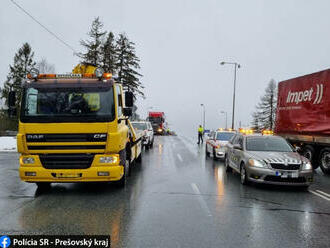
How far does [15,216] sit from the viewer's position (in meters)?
5.24

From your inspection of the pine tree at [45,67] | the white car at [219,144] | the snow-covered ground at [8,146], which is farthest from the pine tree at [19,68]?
the white car at [219,144]

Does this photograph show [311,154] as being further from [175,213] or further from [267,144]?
[175,213]

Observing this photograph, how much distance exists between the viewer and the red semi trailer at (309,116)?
1086 cm

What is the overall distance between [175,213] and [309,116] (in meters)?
8.86

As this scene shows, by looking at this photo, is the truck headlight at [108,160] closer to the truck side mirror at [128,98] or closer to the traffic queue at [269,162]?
the truck side mirror at [128,98]

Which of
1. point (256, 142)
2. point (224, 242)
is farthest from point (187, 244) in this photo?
point (256, 142)

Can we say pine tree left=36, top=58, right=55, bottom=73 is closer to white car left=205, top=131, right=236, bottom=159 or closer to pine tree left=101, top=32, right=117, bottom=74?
pine tree left=101, top=32, right=117, bottom=74

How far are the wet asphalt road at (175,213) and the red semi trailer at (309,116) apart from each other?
2.86 metres

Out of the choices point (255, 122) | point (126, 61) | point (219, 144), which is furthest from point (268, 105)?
point (219, 144)

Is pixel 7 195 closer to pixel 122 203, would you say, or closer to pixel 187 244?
pixel 122 203

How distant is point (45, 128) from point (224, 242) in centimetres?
465

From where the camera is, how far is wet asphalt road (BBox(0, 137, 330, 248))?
437cm

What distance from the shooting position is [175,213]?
5.55 metres

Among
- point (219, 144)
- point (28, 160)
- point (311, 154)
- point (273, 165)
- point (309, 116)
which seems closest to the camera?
point (28, 160)
